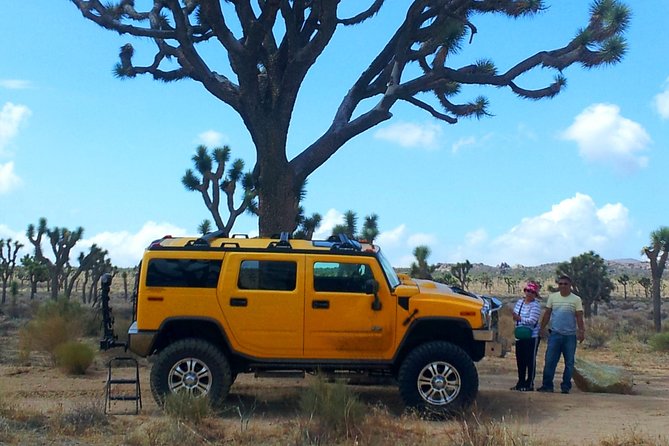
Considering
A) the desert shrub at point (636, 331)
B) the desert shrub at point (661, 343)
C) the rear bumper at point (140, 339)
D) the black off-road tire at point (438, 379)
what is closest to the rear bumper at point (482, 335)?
the black off-road tire at point (438, 379)

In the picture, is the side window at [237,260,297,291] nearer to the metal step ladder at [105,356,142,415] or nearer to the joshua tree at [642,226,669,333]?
the metal step ladder at [105,356,142,415]

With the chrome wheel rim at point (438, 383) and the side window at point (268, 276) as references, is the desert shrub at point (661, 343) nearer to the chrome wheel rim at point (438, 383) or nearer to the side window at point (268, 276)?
the chrome wheel rim at point (438, 383)

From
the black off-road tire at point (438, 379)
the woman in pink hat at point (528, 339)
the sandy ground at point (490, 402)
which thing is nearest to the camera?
the sandy ground at point (490, 402)

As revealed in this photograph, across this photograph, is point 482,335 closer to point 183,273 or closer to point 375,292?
point 375,292

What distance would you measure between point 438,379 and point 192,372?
2793 mm

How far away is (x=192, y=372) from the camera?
8.92 meters

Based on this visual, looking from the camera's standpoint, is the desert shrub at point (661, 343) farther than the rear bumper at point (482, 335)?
Yes

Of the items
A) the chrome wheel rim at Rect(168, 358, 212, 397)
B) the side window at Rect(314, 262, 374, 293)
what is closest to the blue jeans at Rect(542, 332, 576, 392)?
the side window at Rect(314, 262, 374, 293)

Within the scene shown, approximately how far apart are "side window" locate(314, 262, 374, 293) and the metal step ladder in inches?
90.2

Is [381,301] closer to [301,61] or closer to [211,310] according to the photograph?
[211,310]

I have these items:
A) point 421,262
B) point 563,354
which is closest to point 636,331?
point 421,262

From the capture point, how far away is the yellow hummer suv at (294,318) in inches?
349

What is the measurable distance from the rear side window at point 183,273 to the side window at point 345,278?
3.79 feet

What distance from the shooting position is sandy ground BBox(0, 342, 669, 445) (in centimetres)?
823
